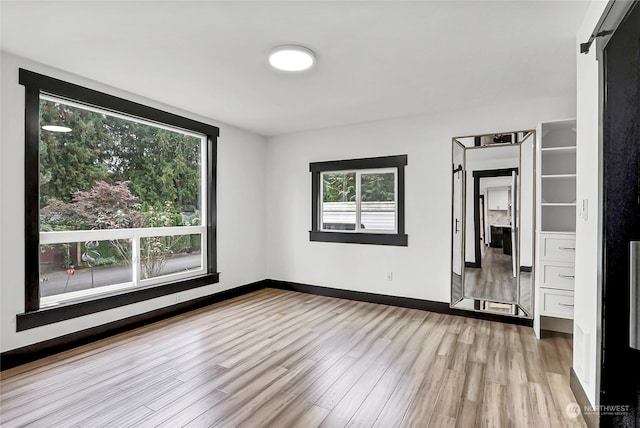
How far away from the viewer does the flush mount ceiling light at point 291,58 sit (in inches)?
94.5

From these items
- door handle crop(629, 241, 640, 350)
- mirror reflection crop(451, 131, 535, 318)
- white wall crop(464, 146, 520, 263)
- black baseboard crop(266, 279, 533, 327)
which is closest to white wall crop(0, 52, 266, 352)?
black baseboard crop(266, 279, 533, 327)

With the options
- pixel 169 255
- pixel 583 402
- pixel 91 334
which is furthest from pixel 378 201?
pixel 91 334

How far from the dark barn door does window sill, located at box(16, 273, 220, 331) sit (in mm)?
3862

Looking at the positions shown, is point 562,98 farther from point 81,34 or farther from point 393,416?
point 81,34

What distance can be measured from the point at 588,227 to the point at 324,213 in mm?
3358

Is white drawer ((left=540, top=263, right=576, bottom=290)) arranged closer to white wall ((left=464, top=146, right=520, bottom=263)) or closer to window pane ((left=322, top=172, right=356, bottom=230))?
white wall ((left=464, top=146, right=520, bottom=263))

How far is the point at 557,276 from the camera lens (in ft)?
10.0

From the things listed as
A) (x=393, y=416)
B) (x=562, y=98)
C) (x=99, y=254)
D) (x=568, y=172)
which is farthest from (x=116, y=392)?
(x=562, y=98)

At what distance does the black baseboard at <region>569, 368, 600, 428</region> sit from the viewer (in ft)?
5.77

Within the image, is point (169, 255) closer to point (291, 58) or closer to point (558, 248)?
point (291, 58)

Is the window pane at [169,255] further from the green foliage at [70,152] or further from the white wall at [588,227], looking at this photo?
the white wall at [588,227]

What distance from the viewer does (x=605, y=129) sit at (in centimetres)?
172

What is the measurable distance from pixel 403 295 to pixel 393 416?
7.67 ft

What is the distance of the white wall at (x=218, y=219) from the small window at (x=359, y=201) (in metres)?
0.97
